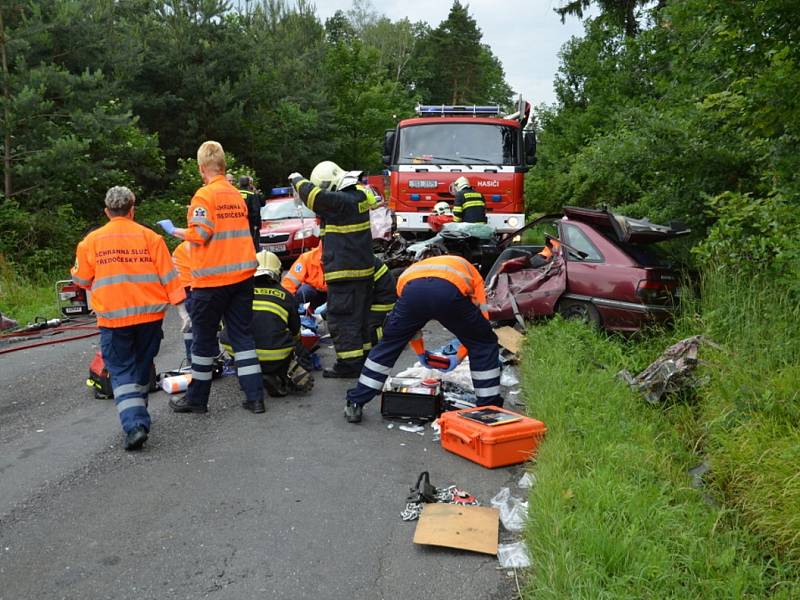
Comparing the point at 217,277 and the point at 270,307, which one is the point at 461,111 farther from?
the point at 217,277

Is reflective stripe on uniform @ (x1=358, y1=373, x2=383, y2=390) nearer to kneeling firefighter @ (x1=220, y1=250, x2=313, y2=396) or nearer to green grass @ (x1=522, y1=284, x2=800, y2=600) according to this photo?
kneeling firefighter @ (x1=220, y1=250, x2=313, y2=396)

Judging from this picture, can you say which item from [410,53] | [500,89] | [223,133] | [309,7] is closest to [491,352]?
[223,133]

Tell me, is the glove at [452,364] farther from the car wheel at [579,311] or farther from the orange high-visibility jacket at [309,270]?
the orange high-visibility jacket at [309,270]

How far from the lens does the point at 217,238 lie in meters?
5.59

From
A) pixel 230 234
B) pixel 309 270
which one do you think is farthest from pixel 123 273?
pixel 309 270

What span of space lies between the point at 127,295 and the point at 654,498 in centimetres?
369

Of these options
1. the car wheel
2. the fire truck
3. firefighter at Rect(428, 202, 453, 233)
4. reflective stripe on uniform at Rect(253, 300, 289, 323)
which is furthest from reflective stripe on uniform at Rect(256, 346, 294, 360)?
the fire truck

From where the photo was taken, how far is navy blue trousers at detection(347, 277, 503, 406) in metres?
5.23

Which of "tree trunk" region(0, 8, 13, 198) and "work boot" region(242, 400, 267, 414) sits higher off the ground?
"tree trunk" region(0, 8, 13, 198)

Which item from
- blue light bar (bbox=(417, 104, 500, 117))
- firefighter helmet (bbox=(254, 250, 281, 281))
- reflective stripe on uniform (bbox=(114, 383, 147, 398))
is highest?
blue light bar (bbox=(417, 104, 500, 117))

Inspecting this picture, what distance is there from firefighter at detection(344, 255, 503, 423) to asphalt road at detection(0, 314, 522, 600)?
488 millimetres

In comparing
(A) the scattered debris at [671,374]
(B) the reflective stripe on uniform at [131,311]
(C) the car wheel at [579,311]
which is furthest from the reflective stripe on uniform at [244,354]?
(C) the car wheel at [579,311]

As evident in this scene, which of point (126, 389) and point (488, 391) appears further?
point (488, 391)

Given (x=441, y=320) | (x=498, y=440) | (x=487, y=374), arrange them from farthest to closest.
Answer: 1. (x=487, y=374)
2. (x=441, y=320)
3. (x=498, y=440)
